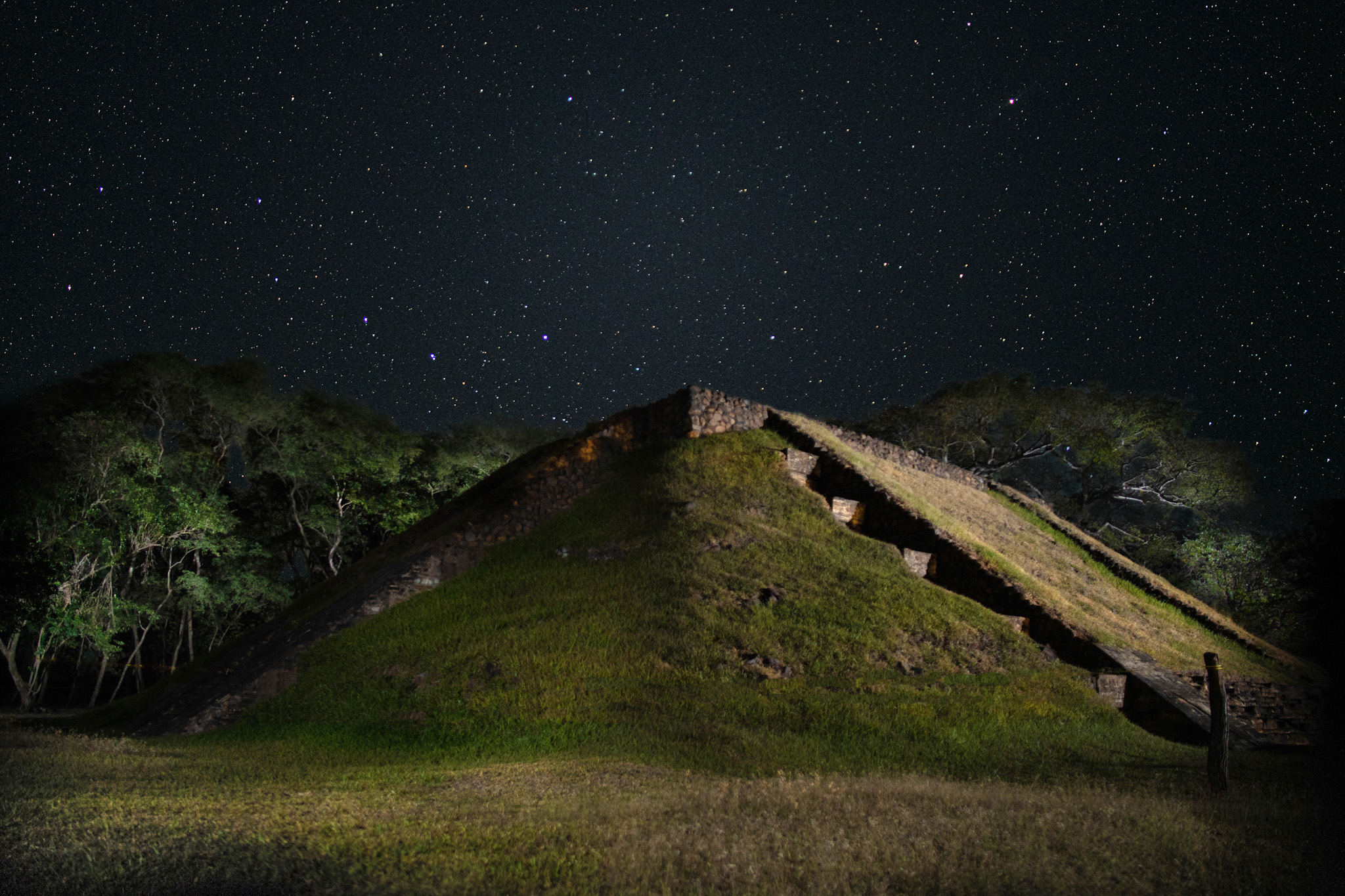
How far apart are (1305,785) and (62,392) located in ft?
119

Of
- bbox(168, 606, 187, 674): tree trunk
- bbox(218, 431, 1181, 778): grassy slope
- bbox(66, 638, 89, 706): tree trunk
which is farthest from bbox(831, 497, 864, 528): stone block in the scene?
bbox(66, 638, 89, 706): tree trunk

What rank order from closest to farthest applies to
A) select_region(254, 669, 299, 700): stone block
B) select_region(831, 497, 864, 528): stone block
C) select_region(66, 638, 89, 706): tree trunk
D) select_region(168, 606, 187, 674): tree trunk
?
select_region(254, 669, 299, 700): stone block → select_region(831, 497, 864, 528): stone block → select_region(66, 638, 89, 706): tree trunk → select_region(168, 606, 187, 674): tree trunk

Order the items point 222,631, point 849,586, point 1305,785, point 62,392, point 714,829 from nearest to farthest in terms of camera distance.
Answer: point 714,829 < point 1305,785 < point 849,586 < point 62,392 < point 222,631

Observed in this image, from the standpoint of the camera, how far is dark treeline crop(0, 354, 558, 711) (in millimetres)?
23812

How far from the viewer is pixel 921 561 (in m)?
19.7

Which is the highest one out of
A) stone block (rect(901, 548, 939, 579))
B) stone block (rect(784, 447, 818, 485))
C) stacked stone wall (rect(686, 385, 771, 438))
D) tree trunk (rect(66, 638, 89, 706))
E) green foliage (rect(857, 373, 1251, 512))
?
green foliage (rect(857, 373, 1251, 512))

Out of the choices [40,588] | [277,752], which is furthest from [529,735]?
[40,588]

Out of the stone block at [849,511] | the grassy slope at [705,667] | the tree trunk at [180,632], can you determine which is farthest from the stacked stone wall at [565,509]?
the tree trunk at [180,632]

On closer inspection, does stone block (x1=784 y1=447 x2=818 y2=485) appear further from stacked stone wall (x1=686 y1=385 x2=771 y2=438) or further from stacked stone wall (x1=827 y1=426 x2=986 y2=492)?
stacked stone wall (x1=827 y1=426 x2=986 y2=492)

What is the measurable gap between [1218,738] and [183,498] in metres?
29.4

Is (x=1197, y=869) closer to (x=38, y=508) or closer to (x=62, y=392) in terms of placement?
(x=38, y=508)

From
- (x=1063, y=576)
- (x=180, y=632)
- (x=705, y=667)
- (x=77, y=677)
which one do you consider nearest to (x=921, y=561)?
(x=1063, y=576)

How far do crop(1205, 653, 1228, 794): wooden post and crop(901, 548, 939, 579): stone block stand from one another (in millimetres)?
8938

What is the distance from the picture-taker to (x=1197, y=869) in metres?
5.80
